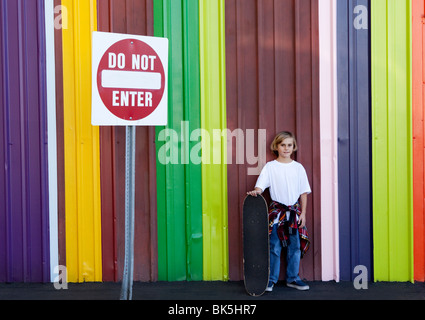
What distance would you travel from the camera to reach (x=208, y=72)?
5.16m

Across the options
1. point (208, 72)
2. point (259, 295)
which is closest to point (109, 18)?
point (208, 72)

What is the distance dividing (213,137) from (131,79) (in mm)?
1653

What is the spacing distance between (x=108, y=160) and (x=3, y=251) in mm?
1583

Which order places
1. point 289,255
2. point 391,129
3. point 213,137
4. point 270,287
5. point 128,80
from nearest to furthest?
point 128,80
point 270,287
point 289,255
point 391,129
point 213,137

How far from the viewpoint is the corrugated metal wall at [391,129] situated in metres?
5.07

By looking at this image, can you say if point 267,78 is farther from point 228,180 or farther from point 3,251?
point 3,251

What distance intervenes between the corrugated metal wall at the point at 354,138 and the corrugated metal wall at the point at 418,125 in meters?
0.50

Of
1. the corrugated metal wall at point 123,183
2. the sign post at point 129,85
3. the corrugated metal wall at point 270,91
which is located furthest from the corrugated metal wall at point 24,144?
the corrugated metal wall at point 270,91

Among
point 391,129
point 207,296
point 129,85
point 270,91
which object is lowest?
point 207,296

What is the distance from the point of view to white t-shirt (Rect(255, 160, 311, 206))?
4.89 metres

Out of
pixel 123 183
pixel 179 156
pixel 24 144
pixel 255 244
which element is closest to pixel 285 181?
pixel 255 244

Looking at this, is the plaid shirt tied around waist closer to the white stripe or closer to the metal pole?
the metal pole

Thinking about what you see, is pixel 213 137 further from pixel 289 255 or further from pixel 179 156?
pixel 289 255

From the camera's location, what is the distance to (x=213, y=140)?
518 centimetres
